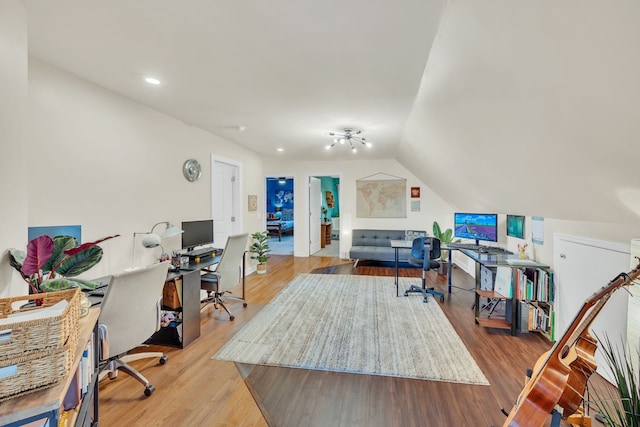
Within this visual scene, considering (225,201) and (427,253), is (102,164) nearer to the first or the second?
(225,201)

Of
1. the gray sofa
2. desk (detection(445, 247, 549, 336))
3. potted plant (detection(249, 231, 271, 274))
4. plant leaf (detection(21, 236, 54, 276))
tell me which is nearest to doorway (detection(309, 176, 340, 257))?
the gray sofa

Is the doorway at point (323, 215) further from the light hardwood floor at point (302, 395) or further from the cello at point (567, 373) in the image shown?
the cello at point (567, 373)

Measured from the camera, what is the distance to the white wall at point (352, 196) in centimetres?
639

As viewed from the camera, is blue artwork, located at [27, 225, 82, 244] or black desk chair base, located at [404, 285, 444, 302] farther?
black desk chair base, located at [404, 285, 444, 302]

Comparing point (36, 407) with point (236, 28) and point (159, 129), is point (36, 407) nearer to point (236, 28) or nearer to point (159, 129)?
point (236, 28)

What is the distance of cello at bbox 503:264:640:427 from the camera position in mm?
1152

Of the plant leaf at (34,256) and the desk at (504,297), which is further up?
the plant leaf at (34,256)

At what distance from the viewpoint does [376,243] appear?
252 inches

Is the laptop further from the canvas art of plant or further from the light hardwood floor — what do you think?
the light hardwood floor

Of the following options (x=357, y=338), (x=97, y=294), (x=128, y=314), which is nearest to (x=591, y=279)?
(x=357, y=338)

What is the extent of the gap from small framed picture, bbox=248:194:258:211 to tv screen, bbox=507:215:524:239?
424cm

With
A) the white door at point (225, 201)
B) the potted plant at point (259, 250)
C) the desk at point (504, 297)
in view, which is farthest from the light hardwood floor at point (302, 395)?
the potted plant at point (259, 250)

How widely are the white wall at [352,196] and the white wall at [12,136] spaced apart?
543 centimetres

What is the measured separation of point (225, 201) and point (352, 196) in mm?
3096
